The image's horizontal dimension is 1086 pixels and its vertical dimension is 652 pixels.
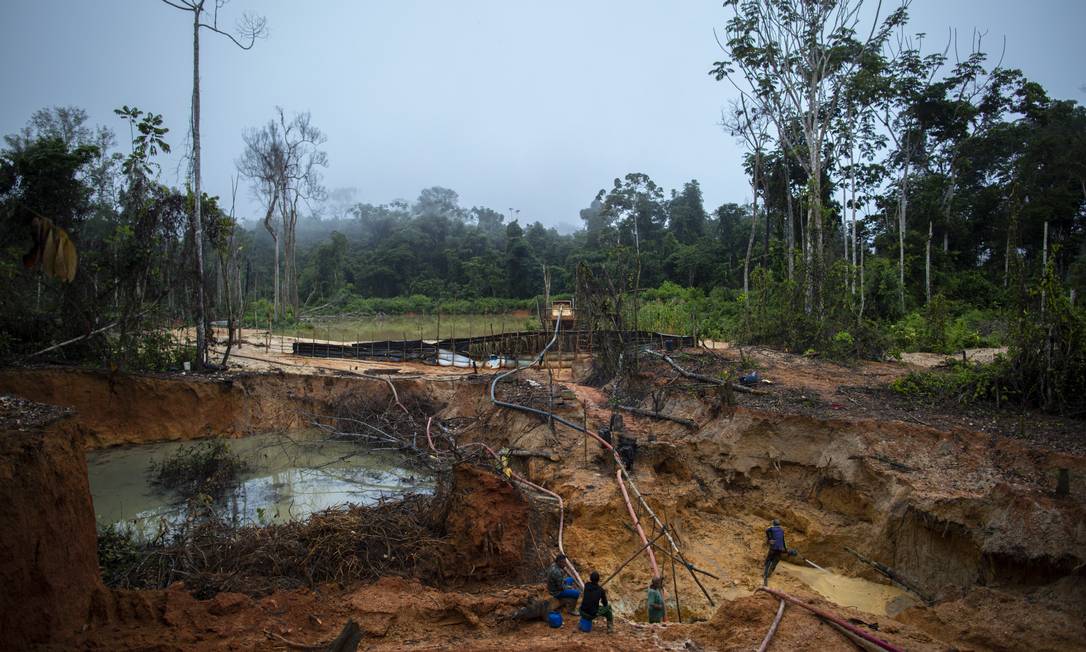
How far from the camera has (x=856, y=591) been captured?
6.30 meters

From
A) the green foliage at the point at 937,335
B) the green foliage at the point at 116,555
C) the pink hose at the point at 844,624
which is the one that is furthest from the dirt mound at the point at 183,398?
the green foliage at the point at 937,335

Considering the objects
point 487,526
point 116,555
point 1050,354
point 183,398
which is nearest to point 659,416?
point 487,526

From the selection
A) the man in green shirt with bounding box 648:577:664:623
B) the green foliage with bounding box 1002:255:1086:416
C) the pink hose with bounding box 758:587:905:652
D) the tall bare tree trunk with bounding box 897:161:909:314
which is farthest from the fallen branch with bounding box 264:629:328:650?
the tall bare tree trunk with bounding box 897:161:909:314

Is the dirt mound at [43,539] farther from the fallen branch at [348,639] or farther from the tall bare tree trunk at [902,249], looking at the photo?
the tall bare tree trunk at [902,249]

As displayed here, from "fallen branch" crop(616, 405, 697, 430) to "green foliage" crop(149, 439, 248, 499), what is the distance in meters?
7.35

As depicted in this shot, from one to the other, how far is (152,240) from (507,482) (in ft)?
36.0

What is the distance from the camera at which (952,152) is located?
25875mm

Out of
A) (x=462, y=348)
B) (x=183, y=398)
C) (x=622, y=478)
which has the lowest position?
(x=622, y=478)

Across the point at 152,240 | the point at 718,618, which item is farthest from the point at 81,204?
the point at 718,618

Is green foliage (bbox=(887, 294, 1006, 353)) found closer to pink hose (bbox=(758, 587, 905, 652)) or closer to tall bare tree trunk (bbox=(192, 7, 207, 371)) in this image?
pink hose (bbox=(758, 587, 905, 652))

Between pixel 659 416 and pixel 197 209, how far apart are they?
1202cm

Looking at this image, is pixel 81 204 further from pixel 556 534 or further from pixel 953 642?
pixel 953 642

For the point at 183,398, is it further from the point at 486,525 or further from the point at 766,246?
the point at 766,246

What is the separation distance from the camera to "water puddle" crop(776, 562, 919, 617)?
5.98 m
